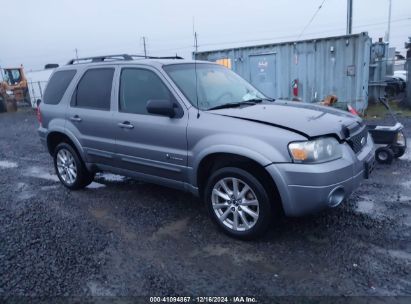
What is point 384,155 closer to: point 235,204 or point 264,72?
point 235,204

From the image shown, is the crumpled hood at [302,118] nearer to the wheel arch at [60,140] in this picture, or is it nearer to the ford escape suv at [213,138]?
the ford escape suv at [213,138]

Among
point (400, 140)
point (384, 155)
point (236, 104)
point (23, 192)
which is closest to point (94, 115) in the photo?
point (236, 104)

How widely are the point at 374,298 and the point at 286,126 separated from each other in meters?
1.62

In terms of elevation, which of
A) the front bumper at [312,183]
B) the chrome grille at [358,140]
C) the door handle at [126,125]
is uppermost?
the door handle at [126,125]

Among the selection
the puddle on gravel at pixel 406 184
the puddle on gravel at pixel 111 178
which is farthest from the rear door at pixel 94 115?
the puddle on gravel at pixel 406 184

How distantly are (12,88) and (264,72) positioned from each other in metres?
20.9

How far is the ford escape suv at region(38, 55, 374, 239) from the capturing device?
337 centimetres

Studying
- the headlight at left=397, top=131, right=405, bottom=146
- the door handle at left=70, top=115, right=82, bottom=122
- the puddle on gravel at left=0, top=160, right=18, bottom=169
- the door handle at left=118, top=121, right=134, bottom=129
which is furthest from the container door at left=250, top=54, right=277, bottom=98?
the door handle at left=118, top=121, right=134, bottom=129

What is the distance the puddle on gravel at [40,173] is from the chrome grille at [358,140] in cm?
507

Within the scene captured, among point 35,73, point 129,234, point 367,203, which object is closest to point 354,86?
point 367,203

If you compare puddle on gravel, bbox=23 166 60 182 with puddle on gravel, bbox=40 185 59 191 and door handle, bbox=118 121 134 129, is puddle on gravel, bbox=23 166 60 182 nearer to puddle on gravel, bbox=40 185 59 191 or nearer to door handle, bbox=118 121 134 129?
puddle on gravel, bbox=40 185 59 191

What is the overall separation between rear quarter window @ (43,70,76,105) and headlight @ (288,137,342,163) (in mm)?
3717

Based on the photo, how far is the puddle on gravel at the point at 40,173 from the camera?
672cm

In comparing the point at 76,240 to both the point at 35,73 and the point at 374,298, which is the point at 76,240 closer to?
the point at 374,298
